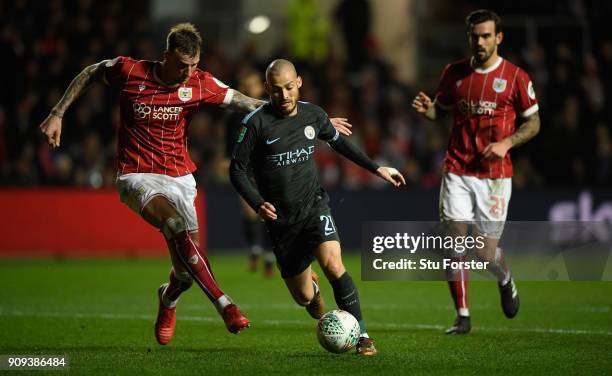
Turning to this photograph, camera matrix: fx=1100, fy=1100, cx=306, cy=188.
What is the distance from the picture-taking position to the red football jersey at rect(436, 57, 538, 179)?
A: 8.80m

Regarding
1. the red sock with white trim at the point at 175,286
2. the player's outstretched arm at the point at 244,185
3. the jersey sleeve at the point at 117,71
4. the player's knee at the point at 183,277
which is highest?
the jersey sleeve at the point at 117,71

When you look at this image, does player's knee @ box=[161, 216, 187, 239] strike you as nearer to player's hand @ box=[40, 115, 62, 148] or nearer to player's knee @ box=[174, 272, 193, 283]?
player's knee @ box=[174, 272, 193, 283]

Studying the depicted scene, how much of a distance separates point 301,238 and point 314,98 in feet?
36.2

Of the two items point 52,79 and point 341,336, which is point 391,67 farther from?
point 341,336

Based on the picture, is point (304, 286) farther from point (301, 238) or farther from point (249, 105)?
point (249, 105)

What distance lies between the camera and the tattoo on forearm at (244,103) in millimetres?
8047

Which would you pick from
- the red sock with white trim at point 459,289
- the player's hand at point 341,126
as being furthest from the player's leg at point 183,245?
the red sock with white trim at point 459,289

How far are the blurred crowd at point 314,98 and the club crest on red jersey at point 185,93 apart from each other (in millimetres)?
7863

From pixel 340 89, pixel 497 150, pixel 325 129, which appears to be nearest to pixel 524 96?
pixel 497 150

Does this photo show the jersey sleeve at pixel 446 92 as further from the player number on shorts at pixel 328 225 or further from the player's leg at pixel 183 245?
the player's leg at pixel 183 245

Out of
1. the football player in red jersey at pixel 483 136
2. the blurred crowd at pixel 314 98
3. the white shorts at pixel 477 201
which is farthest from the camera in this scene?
the blurred crowd at pixel 314 98

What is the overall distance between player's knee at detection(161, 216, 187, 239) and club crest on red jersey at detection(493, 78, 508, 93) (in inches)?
112

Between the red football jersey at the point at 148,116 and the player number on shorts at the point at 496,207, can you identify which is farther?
the player number on shorts at the point at 496,207

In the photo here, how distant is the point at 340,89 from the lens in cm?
1866
